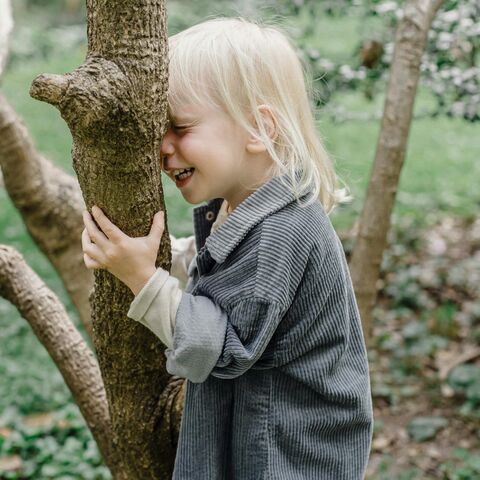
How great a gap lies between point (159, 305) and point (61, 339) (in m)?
0.77

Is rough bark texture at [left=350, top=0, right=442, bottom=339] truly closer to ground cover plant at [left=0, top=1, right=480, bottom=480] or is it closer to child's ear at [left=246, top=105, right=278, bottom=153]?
ground cover plant at [left=0, top=1, right=480, bottom=480]

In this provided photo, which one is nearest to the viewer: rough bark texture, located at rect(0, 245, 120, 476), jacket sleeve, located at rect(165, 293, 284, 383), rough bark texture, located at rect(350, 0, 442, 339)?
jacket sleeve, located at rect(165, 293, 284, 383)

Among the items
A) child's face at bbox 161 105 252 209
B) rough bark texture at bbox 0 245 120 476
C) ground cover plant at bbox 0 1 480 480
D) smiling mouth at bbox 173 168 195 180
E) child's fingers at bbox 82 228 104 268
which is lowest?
ground cover plant at bbox 0 1 480 480

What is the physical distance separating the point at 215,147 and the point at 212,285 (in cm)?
27

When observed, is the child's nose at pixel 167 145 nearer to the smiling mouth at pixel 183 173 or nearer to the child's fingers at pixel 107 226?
the smiling mouth at pixel 183 173

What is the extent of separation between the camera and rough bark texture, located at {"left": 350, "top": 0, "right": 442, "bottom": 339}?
2.23 m

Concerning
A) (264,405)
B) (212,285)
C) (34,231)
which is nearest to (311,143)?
(212,285)

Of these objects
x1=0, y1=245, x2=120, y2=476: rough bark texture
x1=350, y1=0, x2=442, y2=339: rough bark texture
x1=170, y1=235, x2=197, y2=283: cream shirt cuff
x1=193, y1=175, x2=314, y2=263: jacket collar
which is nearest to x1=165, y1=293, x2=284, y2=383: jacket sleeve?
x1=193, y1=175, x2=314, y2=263: jacket collar

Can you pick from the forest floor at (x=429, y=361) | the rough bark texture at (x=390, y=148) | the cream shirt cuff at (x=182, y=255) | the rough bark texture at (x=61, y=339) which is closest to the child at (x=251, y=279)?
the cream shirt cuff at (x=182, y=255)

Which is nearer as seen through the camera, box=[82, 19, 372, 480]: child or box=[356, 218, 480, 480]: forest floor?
box=[82, 19, 372, 480]: child

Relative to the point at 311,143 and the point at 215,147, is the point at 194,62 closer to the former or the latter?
the point at 215,147

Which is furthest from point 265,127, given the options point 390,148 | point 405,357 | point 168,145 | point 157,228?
point 405,357

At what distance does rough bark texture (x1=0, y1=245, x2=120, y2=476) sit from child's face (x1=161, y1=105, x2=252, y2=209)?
0.71 m

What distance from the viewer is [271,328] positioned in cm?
138
